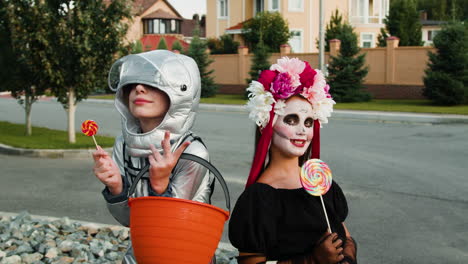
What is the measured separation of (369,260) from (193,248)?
339 cm

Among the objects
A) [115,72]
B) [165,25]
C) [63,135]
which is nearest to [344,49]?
[63,135]

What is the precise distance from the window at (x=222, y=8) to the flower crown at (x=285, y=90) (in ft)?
148

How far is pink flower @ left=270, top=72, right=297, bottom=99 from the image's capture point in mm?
2779

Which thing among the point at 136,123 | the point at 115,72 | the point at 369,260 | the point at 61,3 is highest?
the point at 61,3

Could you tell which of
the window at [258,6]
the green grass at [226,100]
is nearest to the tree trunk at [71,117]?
the green grass at [226,100]

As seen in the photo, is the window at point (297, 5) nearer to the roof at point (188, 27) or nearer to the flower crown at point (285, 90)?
the roof at point (188, 27)

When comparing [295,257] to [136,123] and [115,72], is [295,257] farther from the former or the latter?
[115,72]

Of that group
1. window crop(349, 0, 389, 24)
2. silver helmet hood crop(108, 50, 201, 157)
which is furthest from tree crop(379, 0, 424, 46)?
silver helmet hood crop(108, 50, 201, 157)

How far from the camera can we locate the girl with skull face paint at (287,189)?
2605 mm

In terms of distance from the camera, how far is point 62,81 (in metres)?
12.4

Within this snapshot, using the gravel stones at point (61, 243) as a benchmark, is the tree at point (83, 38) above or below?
above

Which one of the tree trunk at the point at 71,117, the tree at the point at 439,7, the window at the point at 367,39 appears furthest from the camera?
the tree at the point at 439,7

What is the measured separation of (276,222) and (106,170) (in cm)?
81

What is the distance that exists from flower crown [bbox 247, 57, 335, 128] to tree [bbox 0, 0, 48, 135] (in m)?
9.93
